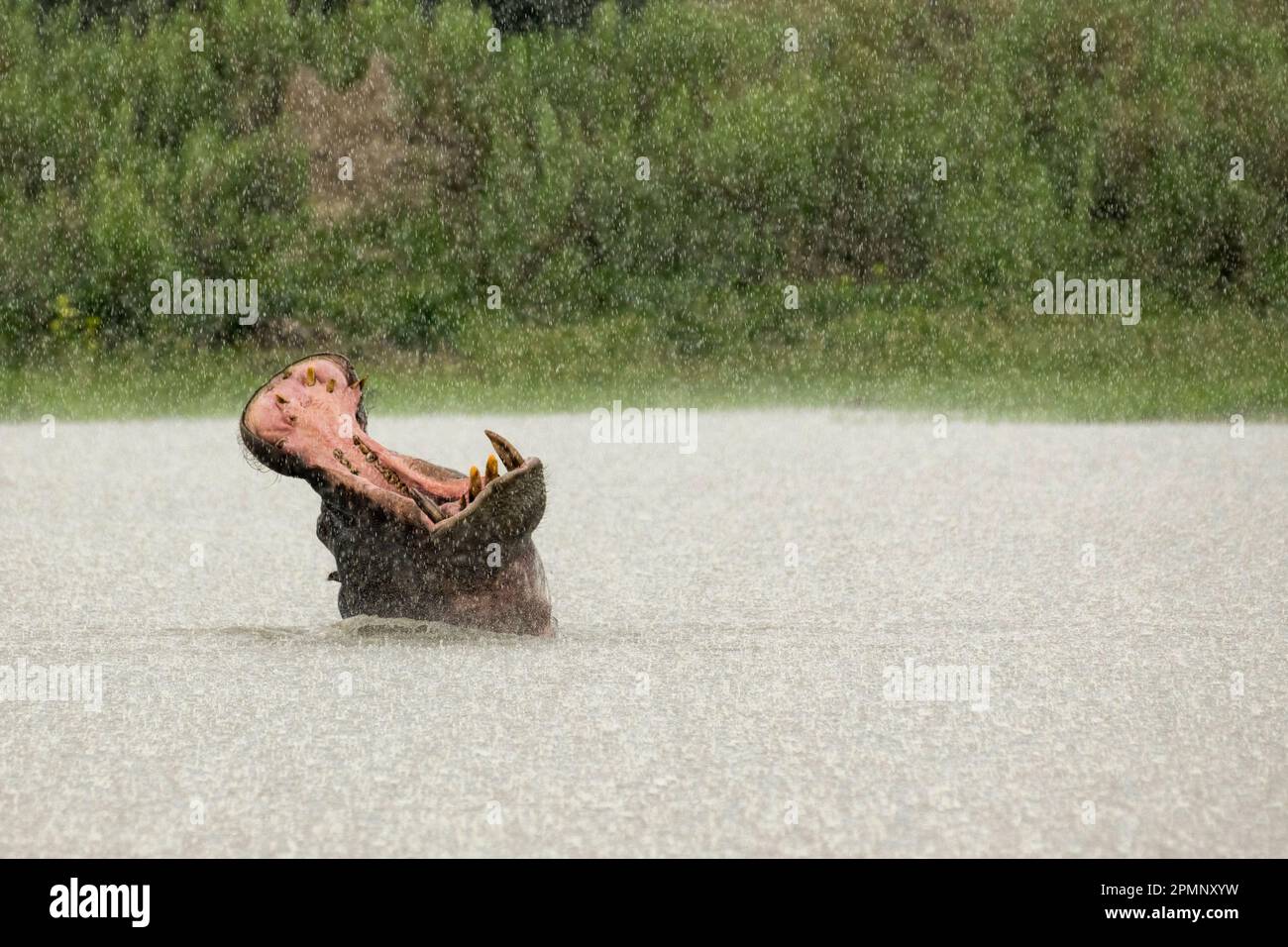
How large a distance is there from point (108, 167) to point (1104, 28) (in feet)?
43.6

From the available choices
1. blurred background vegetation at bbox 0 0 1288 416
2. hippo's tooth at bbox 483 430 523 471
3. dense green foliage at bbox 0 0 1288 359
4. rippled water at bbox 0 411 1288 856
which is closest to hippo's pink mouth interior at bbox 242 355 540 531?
hippo's tooth at bbox 483 430 523 471

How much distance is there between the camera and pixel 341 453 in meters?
6.11

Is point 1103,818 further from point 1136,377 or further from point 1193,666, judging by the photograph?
point 1136,377

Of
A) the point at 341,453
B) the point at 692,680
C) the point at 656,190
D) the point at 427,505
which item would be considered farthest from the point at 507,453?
the point at 656,190

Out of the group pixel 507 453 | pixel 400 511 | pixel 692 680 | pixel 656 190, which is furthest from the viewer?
pixel 656 190

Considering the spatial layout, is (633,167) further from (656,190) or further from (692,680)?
(692,680)

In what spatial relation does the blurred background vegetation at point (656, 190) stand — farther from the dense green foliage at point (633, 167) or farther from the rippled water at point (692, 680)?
the rippled water at point (692, 680)

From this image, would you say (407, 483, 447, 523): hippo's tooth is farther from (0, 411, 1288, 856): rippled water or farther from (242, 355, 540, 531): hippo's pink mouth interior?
(0, 411, 1288, 856): rippled water

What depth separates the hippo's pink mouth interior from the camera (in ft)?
19.7

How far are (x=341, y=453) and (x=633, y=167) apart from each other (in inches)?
712

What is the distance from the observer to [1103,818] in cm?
A: 421

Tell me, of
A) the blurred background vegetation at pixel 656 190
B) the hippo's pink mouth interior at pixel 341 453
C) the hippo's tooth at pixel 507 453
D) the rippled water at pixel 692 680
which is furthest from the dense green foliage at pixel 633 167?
the hippo's tooth at pixel 507 453

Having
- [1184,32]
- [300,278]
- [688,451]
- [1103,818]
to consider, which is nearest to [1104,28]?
[1184,32]

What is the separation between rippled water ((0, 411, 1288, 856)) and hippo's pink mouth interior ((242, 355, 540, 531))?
1.49 ft
